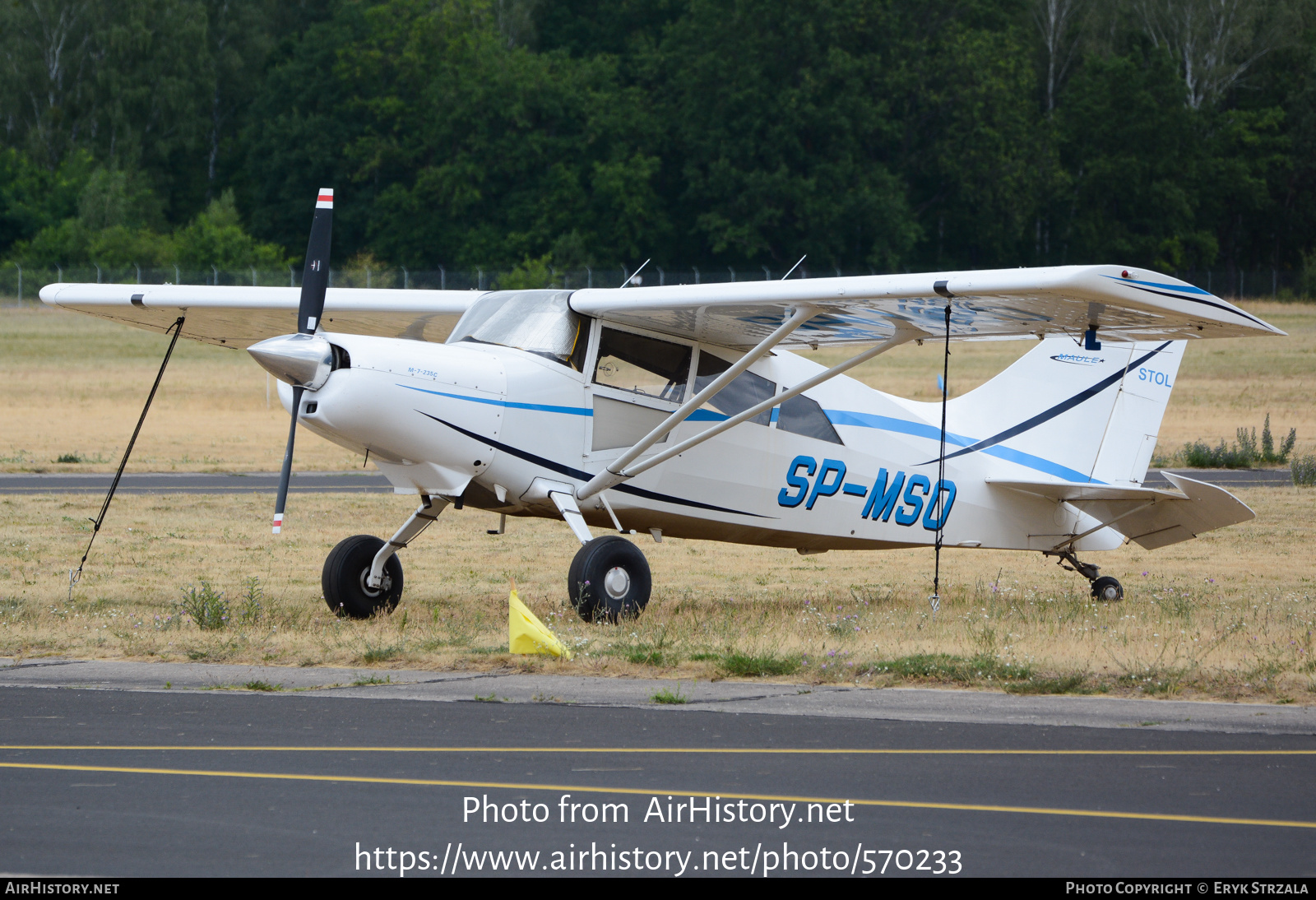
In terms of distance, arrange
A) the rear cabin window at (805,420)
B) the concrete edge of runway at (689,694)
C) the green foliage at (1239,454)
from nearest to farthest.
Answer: the concrete edge of runway at (689,694) < the rear cabin window at (805,420) < the green foliage at (1239,454)

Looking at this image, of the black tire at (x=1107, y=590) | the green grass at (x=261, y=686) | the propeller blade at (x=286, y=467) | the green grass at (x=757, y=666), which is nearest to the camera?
the green grass at (x=261, y=686)

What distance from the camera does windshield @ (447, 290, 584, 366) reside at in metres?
13.1

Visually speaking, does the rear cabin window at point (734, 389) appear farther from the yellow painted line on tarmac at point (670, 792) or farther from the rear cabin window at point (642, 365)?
the yellow painted line on tarmac at point (670, 792)

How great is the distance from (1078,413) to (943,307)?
4265mm

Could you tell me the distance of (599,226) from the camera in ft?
264

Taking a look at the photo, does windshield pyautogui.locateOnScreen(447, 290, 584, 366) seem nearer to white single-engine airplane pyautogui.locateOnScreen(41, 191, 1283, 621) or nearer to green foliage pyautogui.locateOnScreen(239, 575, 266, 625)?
white single-engine airplane pyautogui.locateOnScreen(41, 191, 1283, 621)

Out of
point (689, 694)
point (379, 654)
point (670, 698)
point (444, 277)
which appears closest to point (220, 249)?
point (444, 277)

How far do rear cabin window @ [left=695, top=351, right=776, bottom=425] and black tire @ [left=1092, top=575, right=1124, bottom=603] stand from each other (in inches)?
147

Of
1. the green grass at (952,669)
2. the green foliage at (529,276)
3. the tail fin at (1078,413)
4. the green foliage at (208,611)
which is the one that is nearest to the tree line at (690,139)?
the green foliage at (529,276)

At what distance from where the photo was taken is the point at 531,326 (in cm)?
1323

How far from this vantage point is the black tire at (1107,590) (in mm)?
15109

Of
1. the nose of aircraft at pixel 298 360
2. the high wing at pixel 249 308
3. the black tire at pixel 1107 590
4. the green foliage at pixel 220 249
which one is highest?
the green foliage at pixel 220 249

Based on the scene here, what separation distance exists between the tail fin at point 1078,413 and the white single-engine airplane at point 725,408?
2cm

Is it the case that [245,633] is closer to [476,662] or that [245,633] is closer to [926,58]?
[476,662]
